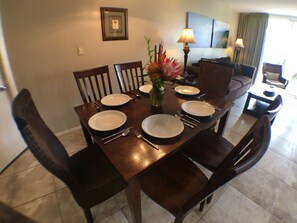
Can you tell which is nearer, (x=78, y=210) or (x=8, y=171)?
(x=78, y=210)

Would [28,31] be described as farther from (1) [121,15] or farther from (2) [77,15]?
(1) [121,15]

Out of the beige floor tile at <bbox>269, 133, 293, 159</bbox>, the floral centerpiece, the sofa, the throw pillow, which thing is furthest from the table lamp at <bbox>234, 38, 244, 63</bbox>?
the floral centerpiece

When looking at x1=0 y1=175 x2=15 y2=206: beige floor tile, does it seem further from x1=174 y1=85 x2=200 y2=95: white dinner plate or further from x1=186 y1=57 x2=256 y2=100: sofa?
x1=186 y1=57 x2=256 y2=100: sofa

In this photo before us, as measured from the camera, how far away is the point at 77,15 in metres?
1.98

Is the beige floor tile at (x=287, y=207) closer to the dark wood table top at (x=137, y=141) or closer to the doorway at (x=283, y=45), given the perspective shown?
the dark wood table top at (x=137, y=141)

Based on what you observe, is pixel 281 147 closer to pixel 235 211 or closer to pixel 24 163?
pixel 235 211

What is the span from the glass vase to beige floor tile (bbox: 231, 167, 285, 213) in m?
0.99

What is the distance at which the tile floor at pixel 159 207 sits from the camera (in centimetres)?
134

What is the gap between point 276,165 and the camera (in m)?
1.90

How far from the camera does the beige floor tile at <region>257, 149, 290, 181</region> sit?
5.85 feet

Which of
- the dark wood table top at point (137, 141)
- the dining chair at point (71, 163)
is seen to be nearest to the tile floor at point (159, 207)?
the dining chair at point (71, 163)

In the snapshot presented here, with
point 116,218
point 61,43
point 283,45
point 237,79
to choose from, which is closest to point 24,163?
point 116,218

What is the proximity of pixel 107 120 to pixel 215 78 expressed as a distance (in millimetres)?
1429

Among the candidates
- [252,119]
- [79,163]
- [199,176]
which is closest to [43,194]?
[79,163]
